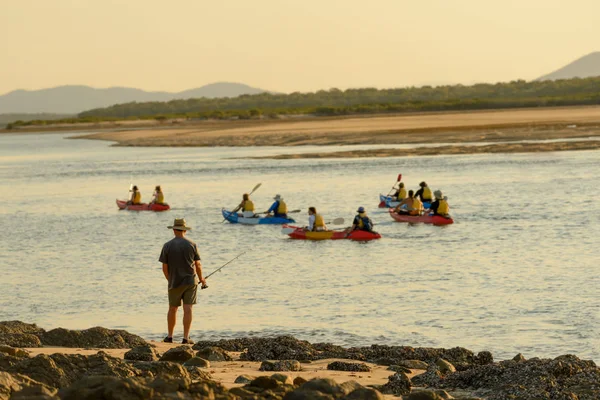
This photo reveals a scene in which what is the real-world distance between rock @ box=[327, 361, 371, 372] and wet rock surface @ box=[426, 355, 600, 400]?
3.83 ft

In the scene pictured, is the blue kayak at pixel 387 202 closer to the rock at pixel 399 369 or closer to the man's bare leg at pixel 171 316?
the man's bare leg at pixel 171 316

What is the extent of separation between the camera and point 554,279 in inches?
859

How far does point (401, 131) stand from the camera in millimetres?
89750

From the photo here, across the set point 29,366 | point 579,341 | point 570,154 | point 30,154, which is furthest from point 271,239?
point 30,154

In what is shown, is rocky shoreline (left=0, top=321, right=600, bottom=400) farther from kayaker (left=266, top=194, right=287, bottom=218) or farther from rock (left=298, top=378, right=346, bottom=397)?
kayaker (left=266, top=194, right=287, bottom=218)

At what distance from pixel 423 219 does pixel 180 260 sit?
20.8 metres

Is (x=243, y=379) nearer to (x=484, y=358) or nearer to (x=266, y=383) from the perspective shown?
(x=266, y=383)

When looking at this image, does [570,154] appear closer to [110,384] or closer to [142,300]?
[142,300]

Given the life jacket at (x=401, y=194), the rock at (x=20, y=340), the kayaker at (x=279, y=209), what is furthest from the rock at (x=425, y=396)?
the life jacket at (x=401, y=194)

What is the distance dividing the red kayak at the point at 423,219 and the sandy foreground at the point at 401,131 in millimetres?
41609

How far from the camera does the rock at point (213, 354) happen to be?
14438 millimetres

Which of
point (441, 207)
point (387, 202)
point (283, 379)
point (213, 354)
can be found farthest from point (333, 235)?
point (283, 379)

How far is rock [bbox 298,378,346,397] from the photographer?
384 inches

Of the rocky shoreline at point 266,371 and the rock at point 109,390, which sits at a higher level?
the rock at point 109,390
